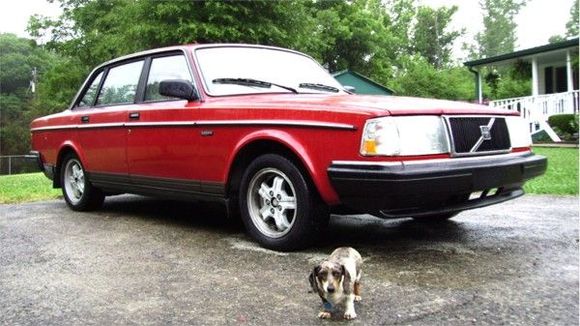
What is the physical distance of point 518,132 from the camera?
4.33m

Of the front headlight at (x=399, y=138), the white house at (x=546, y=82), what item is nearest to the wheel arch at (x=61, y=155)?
the front headlight at (x=399, y=138)

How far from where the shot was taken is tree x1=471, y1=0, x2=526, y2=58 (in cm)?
6188

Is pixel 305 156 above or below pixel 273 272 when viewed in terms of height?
above

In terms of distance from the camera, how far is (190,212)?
6016 millimetres

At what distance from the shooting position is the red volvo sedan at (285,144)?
3.52 metres

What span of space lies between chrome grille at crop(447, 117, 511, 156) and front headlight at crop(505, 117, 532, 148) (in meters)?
0.09

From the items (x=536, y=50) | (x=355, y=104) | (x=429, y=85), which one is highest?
(x=536, y=50)

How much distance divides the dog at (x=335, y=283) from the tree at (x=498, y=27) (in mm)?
A: 63681

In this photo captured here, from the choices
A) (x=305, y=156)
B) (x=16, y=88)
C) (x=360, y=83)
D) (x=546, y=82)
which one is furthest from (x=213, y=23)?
(x=16, y=88)

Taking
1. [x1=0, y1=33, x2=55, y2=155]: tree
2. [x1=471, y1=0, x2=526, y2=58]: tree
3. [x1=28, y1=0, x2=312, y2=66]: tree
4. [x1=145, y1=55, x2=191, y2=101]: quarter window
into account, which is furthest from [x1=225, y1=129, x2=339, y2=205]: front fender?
[x1=471, y1=0, x2=526, y2=58]: tree

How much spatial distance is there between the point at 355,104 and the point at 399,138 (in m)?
0.41

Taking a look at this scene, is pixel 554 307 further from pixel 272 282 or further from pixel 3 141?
pixel 3 141

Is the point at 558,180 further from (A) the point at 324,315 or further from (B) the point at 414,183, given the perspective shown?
(A) the point at 324,315

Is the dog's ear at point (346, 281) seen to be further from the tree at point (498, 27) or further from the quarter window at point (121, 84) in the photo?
the tree at point (498, 27)
